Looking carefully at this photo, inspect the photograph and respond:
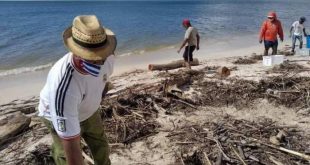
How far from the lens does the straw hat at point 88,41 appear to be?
108 inches

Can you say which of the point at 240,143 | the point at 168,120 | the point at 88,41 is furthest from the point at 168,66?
the point at 88,41

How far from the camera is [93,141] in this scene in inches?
154

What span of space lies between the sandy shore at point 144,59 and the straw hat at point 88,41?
8.36 metres

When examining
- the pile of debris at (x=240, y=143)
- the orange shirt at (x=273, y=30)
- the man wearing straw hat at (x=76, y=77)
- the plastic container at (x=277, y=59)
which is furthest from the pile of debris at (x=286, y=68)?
the man wearing straw hat at (x=76, y=77)

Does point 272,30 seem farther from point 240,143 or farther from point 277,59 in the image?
point 240,143

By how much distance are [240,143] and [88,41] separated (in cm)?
345

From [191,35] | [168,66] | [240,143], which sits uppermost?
[191,35]

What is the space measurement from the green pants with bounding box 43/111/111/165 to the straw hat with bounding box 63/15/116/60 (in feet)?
3.21

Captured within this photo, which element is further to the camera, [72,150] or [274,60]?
[274,60]

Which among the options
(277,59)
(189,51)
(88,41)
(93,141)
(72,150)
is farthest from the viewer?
(189,51)

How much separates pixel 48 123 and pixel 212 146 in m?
2.81

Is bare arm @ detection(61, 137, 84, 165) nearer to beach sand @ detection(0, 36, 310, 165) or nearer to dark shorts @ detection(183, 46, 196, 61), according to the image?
beach sand @ detection(0, 36, 310, 165)

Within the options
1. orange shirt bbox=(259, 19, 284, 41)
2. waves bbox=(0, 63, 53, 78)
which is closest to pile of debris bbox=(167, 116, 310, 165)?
orange shirt bbox=(259, 19, 284, 41)

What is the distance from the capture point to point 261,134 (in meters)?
5.96
